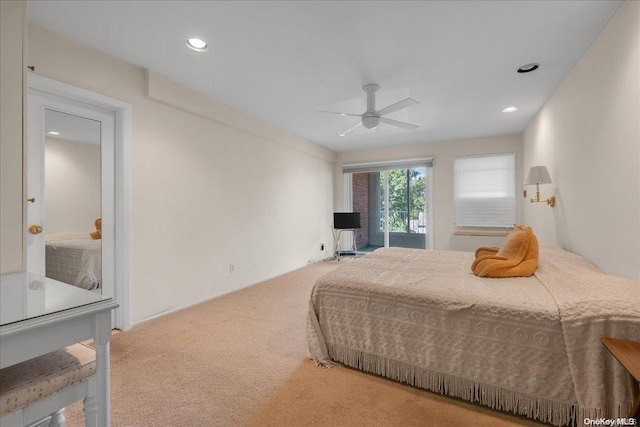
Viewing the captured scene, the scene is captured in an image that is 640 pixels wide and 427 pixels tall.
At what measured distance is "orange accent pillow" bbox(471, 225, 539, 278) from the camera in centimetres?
215

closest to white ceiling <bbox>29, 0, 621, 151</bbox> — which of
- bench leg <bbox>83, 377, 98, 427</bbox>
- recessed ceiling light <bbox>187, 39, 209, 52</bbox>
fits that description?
recessed ceiling light <bbox>187, 39, 209, 52</bbox>

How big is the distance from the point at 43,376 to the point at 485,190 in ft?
19.9

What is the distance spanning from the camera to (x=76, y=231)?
8.34ft

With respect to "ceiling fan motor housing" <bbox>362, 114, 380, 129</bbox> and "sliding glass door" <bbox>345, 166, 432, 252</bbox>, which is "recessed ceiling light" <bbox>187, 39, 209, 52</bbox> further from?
"sliding glass door" <bbox>345, 166, 432, 252</bbox>

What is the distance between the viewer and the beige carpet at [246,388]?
1.57 m

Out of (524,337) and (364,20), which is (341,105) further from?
(524,337)

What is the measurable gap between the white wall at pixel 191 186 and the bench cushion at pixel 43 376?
1.85 m

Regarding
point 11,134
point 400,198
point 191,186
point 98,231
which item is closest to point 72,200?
point 98,231

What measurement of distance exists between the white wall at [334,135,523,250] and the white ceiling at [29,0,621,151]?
167 cm

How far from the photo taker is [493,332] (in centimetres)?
160

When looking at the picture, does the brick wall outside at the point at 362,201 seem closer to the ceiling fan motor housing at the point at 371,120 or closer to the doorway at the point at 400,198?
the doorway at the point at 400,198

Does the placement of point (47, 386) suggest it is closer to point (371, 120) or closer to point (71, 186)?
point (71, 186)

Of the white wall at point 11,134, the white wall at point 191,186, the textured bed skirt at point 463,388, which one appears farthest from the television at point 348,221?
the white wall at point 11,134

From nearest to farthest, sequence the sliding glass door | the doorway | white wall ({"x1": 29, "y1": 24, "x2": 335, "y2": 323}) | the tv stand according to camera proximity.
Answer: white wall ({"x1": 29, "y1": 24, "x2": 335, "y2": 323}) < the doorway < the sliding glass door < the tv stand
